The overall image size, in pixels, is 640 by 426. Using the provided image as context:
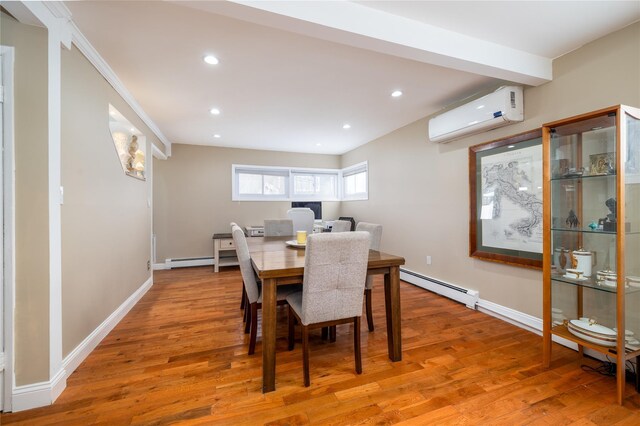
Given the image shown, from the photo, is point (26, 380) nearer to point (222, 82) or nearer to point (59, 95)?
point (59, 95)

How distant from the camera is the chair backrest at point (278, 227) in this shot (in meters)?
3.68

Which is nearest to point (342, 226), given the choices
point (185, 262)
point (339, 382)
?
point (339, 382)

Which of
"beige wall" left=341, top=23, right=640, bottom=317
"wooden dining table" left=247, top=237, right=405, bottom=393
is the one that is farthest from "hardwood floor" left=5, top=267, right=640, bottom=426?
"beige wall" left=341, top=23, right=640, bottom=317

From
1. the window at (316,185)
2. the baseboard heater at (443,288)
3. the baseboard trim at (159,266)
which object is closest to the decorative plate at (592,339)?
the baseboard heater at (443,288)

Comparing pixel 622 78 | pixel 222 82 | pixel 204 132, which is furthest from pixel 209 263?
pixel 622 78

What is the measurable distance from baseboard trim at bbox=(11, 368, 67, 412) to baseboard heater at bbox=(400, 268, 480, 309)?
3.50 m

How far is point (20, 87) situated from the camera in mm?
1459

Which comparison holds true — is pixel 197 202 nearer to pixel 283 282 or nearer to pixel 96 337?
pixel 96 337

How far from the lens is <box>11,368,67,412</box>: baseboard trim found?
4.79 ft

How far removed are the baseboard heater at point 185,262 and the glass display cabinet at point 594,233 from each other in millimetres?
4946

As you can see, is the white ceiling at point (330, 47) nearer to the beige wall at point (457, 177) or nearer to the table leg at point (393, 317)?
the beige wall at point (457, 177)

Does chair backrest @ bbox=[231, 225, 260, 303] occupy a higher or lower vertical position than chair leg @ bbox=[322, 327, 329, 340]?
higher

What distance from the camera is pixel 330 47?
202 centimetres

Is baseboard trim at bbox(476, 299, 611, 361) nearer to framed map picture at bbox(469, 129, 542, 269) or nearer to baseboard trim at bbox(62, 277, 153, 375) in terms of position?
framed map picture at bbox(469, 129, 542, 269)
